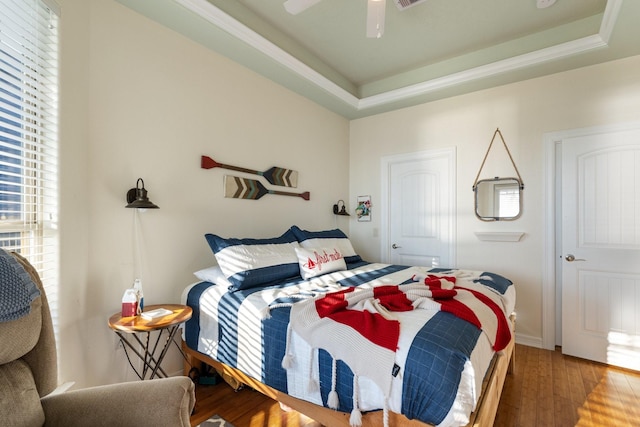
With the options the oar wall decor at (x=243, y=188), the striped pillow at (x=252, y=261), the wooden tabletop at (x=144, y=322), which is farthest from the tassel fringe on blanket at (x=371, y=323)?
the oar wall decor at (x=243, y=188)

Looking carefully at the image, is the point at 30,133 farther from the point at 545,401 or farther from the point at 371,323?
the point at 545,401

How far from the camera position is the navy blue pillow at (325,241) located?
283cm

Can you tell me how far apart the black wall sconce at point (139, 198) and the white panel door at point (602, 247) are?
3.45m

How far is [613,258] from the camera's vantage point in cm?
263

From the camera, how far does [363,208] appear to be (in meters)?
4.10

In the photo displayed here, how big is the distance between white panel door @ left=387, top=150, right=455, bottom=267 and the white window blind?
3.24m

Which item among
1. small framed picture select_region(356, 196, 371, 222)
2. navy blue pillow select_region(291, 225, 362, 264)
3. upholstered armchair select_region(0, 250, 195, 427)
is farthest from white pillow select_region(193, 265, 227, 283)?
small framed picture select_region(356, 196, 371, 222)

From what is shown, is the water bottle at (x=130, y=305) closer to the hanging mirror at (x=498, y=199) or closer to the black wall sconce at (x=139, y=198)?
the black wall sconce at (x=139, y=198)

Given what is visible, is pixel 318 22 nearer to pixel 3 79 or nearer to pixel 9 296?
pixel 3 79

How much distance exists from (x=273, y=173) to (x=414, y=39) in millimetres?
1864

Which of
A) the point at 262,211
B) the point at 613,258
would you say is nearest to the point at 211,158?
the point at 262,211

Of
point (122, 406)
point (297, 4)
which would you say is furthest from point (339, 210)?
point (122, 406)

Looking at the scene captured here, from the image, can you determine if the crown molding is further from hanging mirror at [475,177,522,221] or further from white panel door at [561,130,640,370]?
hanging mirror at [475,177,522,221]

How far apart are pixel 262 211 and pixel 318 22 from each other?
69.9 inches
